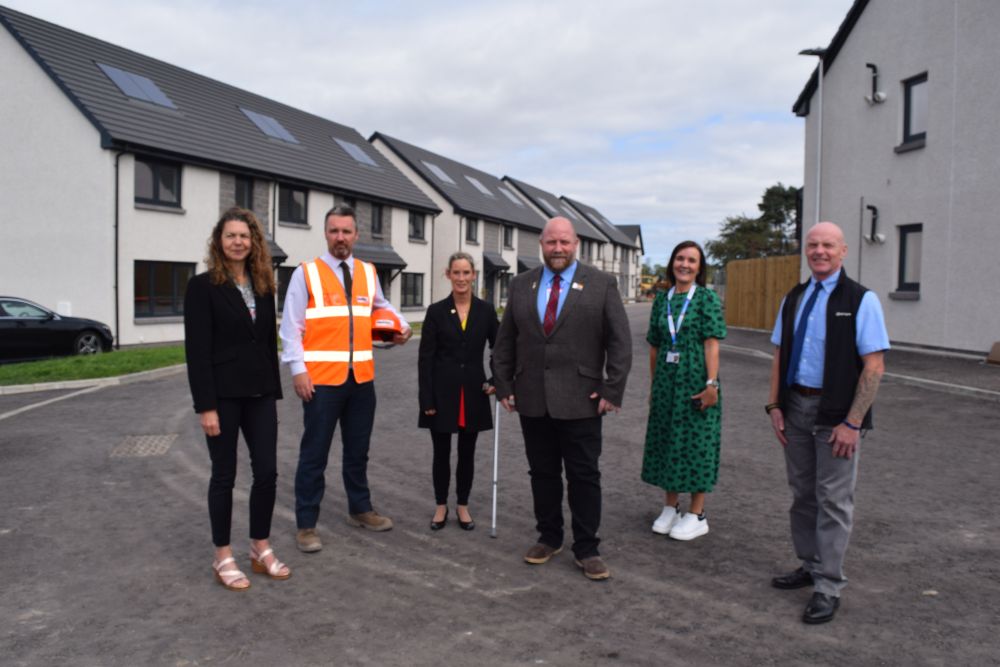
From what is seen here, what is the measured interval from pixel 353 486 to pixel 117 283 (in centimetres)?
1668

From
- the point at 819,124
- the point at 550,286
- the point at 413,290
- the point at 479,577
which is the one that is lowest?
the point at 479,577

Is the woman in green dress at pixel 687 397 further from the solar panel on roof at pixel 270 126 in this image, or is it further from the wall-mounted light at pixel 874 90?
the solar panel on roof at pixel 270 126

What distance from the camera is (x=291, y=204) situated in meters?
25.8

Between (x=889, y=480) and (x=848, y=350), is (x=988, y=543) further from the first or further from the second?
(x=848, y=350)

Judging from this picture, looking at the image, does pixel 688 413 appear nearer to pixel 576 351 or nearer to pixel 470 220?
pixel 576 351

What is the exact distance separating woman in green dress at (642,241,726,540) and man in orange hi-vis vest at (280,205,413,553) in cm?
196

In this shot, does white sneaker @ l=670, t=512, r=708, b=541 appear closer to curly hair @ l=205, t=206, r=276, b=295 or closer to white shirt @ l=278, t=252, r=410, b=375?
white shirt @ l=278, t=252, r=410, b=375

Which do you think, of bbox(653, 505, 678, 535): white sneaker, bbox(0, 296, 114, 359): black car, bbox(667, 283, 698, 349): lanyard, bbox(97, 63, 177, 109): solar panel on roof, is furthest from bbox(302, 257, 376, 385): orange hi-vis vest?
bbox(97, 63, 177, 109): solar panel on roof

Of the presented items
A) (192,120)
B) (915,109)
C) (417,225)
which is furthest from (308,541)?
(417,225)

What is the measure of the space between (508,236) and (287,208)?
1987 cm

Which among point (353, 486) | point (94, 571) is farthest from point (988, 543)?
point (94, 571)

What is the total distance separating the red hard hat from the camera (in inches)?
208

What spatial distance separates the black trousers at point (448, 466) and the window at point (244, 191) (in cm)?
1990

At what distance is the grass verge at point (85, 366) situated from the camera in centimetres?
1244
